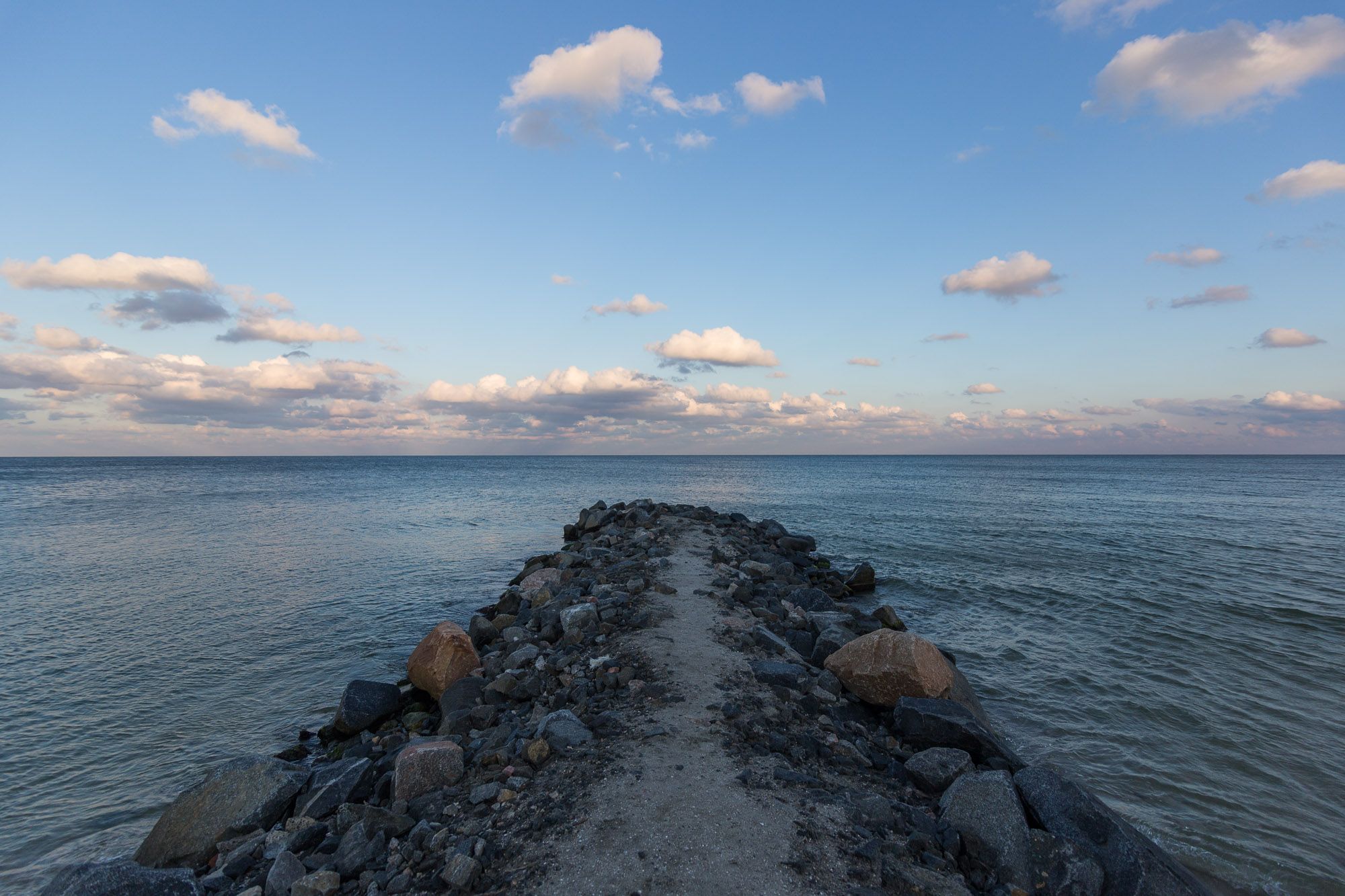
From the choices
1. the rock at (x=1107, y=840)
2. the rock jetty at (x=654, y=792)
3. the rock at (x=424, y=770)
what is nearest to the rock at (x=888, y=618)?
the rock jetty at (x=654, y=792)

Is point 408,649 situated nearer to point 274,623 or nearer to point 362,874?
point 274,623

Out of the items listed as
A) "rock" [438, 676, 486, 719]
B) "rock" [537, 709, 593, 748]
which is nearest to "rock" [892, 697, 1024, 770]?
"rock" [537, 709, 593, 748]

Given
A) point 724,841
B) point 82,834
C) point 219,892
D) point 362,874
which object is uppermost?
point 724,841

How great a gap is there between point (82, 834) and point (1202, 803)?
1550cm

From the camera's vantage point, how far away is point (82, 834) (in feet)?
26.1

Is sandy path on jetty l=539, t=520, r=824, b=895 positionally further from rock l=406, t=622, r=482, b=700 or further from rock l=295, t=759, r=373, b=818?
rock l=406, t=622, r=482, b=700

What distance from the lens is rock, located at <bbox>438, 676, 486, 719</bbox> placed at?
33.1 ft

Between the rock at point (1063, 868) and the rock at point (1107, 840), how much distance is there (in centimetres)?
13

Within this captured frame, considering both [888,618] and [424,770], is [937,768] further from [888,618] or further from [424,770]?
[888,618]

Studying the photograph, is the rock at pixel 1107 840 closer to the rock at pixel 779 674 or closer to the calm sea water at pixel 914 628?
the calm sea water at pixel 914 628

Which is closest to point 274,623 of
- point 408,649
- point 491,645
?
point 408,649

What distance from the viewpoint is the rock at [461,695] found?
398 inches

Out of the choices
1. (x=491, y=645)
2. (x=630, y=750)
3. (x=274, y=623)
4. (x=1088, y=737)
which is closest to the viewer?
(x=630, y=750)

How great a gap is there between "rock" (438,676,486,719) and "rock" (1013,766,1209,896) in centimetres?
819
